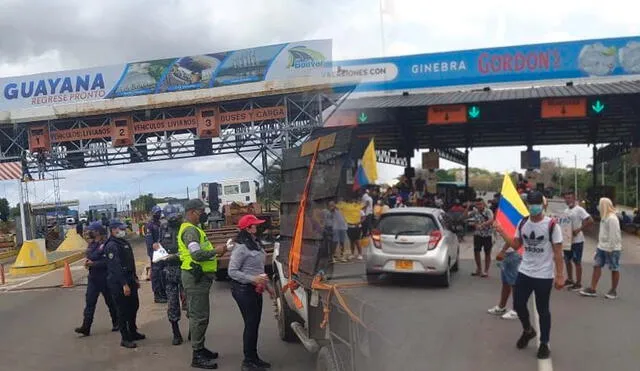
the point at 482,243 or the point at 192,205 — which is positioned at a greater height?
the point at 192,205

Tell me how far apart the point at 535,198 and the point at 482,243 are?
1.52 meters

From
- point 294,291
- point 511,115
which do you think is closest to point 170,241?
point 294,291

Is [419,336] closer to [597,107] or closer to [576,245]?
[597,107]

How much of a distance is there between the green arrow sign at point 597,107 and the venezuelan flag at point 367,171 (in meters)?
2.27

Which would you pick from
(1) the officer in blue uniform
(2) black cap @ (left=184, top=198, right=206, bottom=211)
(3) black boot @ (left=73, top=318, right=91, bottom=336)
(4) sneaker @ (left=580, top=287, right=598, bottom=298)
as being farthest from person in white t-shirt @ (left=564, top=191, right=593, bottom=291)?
(3) black boot @ (left=73, top=318, right=91, bottom=336)

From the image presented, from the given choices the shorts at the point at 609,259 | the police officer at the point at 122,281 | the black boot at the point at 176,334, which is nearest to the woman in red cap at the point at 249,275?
the black boot at the point at 176,334

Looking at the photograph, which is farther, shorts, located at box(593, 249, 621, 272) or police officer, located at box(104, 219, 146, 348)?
shorts, located at box(593, 249, 621, 272)

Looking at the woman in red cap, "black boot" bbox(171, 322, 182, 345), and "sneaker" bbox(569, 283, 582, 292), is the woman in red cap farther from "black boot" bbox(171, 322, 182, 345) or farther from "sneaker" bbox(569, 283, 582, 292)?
"sneaker" bbox(569, 283, 582, 292)

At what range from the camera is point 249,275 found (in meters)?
4.77

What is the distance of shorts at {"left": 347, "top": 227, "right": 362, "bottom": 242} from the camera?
212cm

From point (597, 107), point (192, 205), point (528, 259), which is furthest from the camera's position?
point (192, 205)

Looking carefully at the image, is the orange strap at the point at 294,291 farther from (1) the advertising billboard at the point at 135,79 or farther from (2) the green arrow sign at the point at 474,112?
(1) the advertising billboard at the point at 135,79

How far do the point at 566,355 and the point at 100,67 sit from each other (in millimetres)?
23561

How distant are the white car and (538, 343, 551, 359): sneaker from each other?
48.7 inches
